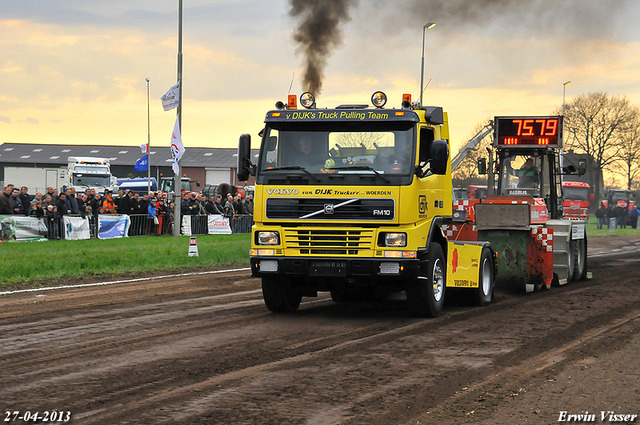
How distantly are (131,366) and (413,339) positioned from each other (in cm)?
330

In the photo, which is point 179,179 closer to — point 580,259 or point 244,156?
point 580,259

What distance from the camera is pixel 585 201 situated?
56.2 meters

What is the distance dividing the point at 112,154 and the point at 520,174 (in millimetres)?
83110

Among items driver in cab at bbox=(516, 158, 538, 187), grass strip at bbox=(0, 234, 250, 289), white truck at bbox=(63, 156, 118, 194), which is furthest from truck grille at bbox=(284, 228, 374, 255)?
white truck at bbox=(63, 156, 118, 194)

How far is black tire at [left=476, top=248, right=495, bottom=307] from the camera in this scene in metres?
12.4

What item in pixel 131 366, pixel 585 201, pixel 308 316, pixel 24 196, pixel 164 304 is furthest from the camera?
pixel 585 201

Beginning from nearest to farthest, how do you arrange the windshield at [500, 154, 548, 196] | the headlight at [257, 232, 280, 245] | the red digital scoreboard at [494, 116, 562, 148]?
the headlight at [257, 232, 280, 245] → the red digital scoreboard at [494, 116, 562, 148] → the windshield at [500, 154, 548, 196]

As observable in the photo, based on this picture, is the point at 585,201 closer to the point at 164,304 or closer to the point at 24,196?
the point at 24,196

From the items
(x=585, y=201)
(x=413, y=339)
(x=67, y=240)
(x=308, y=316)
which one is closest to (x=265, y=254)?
(x=308, y=316)

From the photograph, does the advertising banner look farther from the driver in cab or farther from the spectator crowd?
the driver in cab

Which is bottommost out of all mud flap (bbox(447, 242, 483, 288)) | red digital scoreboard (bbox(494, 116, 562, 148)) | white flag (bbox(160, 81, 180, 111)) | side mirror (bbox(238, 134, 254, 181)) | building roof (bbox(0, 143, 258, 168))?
mud flap (bbox(447, 242, 483, 288))

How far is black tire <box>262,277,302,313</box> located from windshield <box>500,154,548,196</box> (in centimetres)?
760

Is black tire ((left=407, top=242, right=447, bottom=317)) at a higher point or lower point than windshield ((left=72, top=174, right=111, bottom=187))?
lower

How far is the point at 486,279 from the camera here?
12805mm
